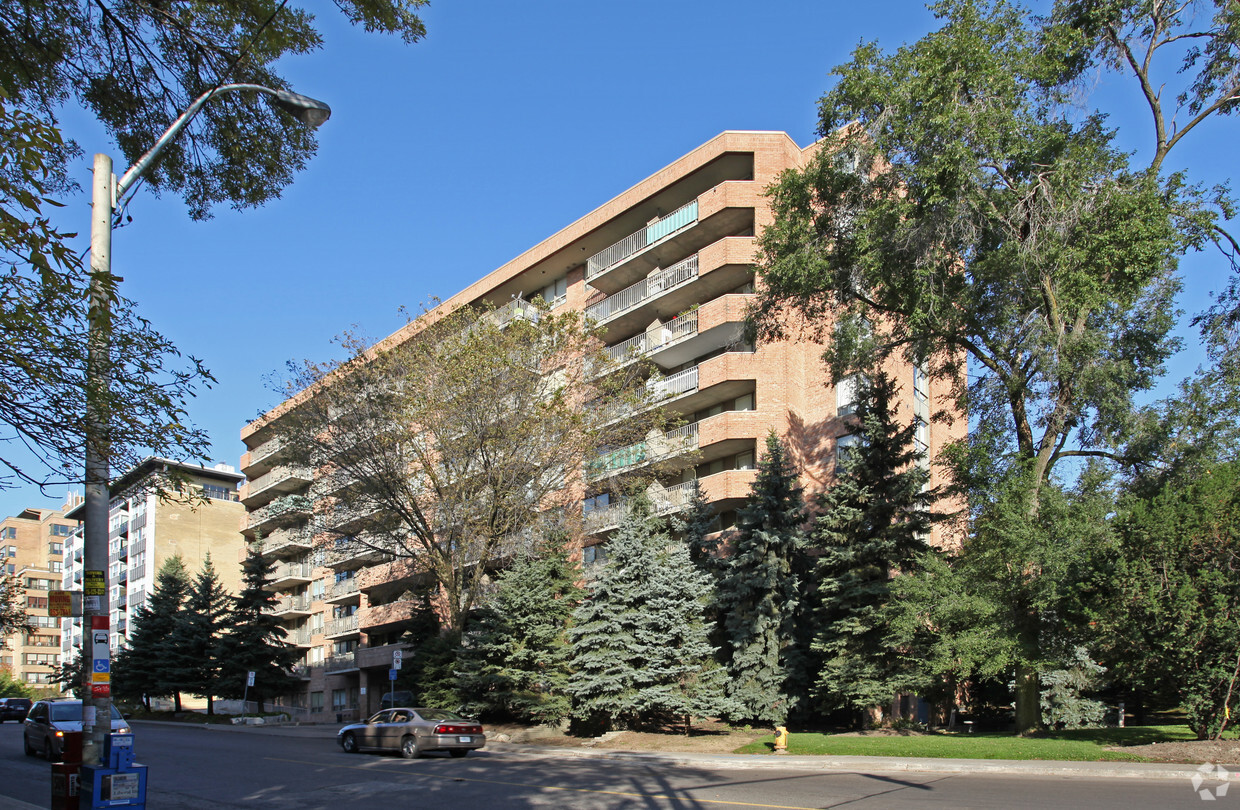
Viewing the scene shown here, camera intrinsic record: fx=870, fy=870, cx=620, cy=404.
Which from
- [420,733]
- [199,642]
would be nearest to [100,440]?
[420,733]

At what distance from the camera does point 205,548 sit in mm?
84312

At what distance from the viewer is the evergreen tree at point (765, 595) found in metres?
26.2

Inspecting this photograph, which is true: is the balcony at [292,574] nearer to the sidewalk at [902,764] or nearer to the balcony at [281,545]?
the balcony at [281,545]

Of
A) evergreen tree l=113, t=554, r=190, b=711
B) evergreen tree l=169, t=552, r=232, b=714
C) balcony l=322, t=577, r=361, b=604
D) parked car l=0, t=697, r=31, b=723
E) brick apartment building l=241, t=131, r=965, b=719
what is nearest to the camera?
brick apartment building l=241, t=131, r=965, b=719

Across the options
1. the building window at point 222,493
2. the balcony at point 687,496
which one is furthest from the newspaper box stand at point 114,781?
the building window at point 222,493

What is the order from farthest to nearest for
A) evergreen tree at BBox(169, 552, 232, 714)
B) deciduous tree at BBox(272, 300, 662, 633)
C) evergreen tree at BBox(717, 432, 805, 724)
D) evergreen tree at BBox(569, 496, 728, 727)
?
evergreen tree at BBox(169, 552, 232, 714) → deciduous tree at BBox(272, 300, 662, 633) → evergreen tree at BBox(717, 432, 805, 724) → evergreen tree at BBox(569, 496, 728, 727)

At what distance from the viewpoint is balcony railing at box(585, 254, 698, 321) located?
118ft

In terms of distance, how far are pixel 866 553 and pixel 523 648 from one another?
11.3 m

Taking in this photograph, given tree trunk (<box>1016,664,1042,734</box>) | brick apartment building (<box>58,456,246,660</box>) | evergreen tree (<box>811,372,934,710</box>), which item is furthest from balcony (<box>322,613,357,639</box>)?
tree trunk (<box>1016,664,1042,734</box>)

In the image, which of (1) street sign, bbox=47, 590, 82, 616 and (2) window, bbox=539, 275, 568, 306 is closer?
(1) street sign, bbox=47, 590, 82, 616

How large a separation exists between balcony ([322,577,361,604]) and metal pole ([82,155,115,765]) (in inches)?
1767

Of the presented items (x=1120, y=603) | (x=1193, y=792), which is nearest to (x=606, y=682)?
(x=1120, y=603)

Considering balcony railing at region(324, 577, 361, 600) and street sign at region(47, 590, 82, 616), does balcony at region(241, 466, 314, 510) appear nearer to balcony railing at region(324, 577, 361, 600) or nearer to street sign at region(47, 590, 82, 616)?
balcony railing at region(324, 577, 361, 600)

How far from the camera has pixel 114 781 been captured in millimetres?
9867
